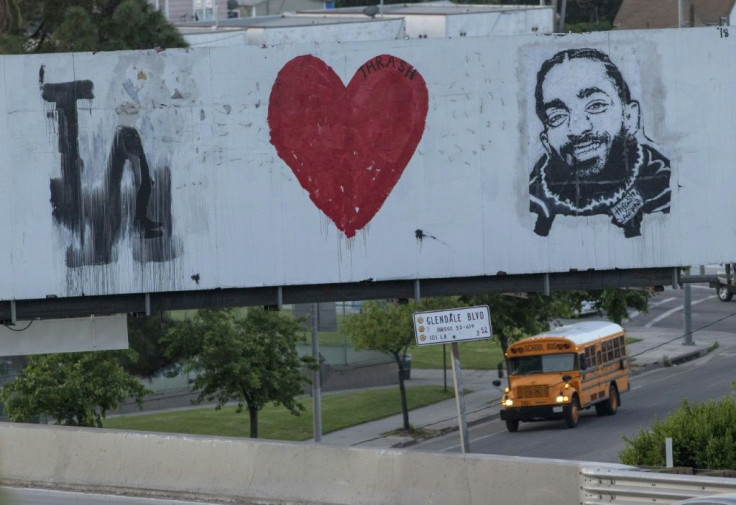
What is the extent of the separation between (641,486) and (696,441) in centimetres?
257

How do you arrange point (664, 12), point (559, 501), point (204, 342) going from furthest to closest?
point (664, 12)
point (204, 342)
point (559, 501)

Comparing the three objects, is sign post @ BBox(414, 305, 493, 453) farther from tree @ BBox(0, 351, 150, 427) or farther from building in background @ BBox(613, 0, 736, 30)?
building in background @ BBox(613, 0, 736, 30)

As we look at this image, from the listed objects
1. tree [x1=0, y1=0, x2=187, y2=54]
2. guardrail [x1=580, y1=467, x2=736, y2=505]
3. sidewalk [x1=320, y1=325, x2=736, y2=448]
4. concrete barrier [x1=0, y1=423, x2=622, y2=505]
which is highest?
tree [x1=0, y1=0, x2=187, y2=54]

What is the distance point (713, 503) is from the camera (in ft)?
31.1

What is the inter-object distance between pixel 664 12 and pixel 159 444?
64132mm

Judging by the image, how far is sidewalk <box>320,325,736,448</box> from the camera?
33.2 metres

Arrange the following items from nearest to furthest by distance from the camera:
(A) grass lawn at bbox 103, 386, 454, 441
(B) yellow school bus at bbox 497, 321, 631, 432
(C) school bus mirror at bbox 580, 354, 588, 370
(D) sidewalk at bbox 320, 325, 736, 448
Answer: (B) yellow school bus at bbox 497, 321, 631, 432
(C) school bus mirror at bbox 580, 354, 588, 370
(A) grass lawn at bbox 103, 386, 454, 441
(D) sidewalk at bbox 320, 325, 736, 448

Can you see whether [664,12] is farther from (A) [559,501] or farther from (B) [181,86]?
(A) [559,501]

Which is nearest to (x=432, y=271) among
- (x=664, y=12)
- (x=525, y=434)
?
(x=525, y=434)

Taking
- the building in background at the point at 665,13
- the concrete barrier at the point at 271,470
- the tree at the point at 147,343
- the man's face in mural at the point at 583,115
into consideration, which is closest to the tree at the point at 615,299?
the tree at the point at 147,343

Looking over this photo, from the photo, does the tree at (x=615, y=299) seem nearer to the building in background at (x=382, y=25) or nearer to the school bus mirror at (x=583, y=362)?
the school bus mirror at (x=583, y=362)

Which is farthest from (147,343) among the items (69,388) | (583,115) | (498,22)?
(498,22)

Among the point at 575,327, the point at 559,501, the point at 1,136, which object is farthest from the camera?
the point at 575,327

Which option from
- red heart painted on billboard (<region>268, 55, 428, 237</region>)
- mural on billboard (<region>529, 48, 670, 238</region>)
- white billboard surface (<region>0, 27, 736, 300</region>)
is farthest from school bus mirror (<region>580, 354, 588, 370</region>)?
red heart painted on billboard (<region>268, 55, 428, 237</region>)
